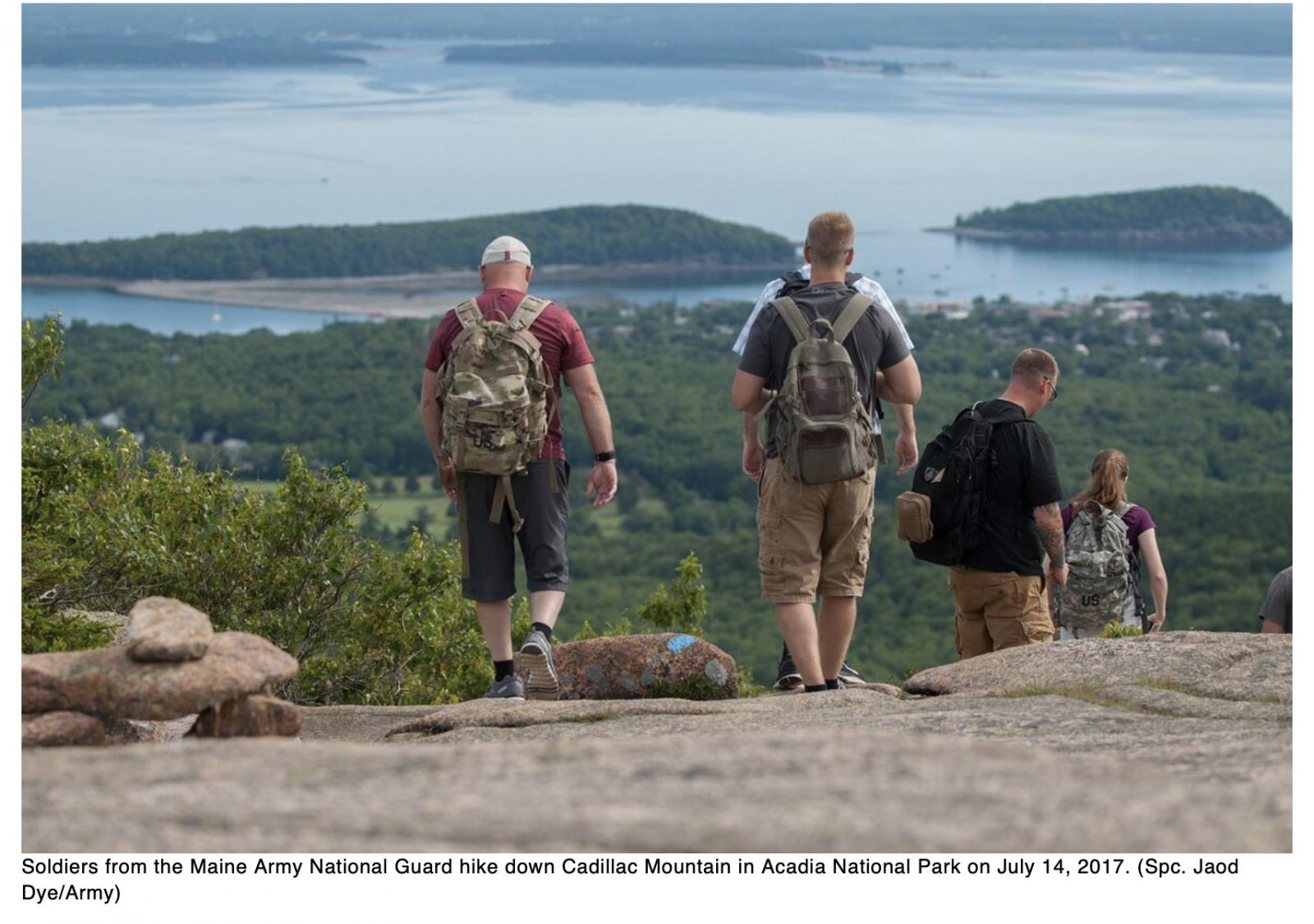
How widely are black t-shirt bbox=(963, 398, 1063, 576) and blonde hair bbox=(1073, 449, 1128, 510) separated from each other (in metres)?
0.86

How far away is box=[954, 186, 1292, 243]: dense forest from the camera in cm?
14500

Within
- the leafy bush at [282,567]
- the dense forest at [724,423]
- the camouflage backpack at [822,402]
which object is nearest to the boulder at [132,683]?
the camouflage backpack at [822,402]

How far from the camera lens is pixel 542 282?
11369 cm

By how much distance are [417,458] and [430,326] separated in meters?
23.8

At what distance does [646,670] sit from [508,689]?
86 cm

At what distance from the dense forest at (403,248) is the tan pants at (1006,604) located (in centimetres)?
10965

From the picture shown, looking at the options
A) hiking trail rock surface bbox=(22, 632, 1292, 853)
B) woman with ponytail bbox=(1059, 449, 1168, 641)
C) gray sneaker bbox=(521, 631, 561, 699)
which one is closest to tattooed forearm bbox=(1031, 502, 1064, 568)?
woman with ponytail bbox=(1059, 449, 1168, 641)

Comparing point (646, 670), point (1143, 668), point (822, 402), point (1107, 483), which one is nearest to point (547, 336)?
point (822, 402)

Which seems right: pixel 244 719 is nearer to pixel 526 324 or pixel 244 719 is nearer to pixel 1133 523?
pixel 526 324

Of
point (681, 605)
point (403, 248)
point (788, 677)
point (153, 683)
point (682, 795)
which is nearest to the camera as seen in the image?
point (682, 795)

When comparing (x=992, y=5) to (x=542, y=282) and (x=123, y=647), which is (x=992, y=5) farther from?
(x=123, y=647)

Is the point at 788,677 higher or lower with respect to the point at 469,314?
lower

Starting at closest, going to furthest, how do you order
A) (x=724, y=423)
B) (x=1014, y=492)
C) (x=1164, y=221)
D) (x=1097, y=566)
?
(x=1014, y=492), (x=1097, y=566), (x=724, y=423), (x=1164, y=221)

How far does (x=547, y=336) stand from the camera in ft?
21.4
